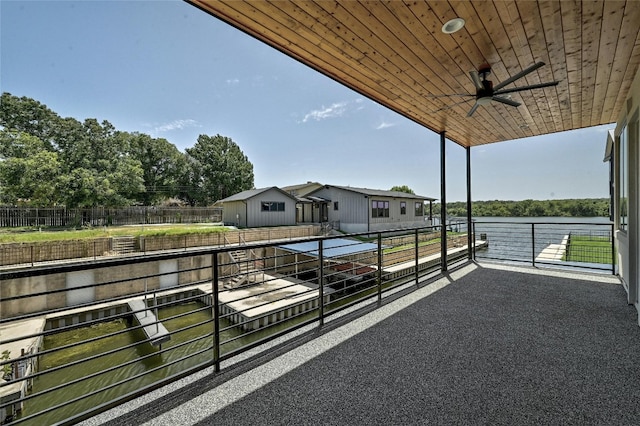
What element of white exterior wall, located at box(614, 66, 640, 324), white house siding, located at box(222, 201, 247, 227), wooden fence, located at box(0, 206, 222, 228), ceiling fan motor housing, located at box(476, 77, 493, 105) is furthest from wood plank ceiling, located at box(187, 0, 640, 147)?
wooden fence, located at box(0, 206, 222, 228)

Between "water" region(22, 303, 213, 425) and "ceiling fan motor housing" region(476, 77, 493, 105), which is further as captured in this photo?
"water" region(22, 303, 213, 425)

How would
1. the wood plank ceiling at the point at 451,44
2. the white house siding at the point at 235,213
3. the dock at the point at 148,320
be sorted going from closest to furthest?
the wood plank ceiling at the point at 451,44, the dock at the point at 148,320, the white house siding at the point at 235,213

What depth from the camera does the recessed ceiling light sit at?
2.24 m

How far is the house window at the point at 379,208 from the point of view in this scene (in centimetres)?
1729

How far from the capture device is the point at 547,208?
7.93 metres

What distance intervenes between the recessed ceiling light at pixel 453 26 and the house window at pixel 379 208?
49.2ft

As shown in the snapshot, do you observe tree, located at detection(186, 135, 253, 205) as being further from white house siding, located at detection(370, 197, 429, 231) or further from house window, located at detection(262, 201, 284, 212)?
white house siding, located at detection(370, 197, 429, 231)

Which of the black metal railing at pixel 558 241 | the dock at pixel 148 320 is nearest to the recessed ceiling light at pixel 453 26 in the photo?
the black metal railing at pixel 558 241

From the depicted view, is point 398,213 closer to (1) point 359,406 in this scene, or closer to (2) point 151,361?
(2) point 151,361

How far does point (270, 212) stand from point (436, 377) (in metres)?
17.2

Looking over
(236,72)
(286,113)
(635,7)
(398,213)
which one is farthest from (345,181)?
(635,7)

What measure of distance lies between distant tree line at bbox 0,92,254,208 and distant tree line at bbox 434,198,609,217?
22475 mm

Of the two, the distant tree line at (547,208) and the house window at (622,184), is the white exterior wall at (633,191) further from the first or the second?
the distant tree line at (547,208)

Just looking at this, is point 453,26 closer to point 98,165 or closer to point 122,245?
point 122,245
